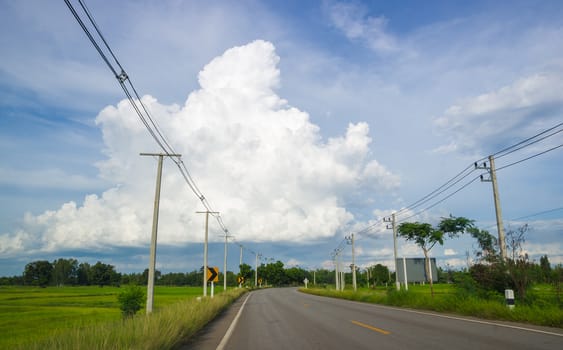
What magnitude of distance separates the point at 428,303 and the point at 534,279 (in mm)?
5525

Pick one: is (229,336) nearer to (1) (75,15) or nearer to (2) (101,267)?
(1) (75,15)

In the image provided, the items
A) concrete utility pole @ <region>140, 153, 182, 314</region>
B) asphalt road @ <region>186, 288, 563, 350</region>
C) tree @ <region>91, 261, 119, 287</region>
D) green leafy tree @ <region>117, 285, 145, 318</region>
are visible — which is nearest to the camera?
asphalt road @ <region>186, 288, 563, 350</region>

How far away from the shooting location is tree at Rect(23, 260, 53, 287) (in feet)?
517

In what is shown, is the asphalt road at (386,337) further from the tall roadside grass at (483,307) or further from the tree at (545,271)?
the tree at (545,271)

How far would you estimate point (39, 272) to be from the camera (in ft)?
517

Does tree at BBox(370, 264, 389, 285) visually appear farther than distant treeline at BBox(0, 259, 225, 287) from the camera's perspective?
No

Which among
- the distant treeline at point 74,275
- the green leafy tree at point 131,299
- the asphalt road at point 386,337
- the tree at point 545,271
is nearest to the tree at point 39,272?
the distant treeline at point 74,275

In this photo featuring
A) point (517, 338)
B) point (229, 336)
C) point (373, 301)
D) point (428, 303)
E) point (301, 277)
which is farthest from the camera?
point (301, 277)

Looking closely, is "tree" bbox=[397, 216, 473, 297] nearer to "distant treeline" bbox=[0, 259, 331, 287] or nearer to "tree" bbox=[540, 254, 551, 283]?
"tree" bbox=[540, 254, 551, 283]

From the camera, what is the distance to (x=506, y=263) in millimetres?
17250

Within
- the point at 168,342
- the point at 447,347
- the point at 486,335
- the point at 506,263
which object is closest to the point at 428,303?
the point at 506,263

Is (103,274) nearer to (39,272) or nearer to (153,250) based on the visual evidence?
(39,272)

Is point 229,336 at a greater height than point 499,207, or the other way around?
point 499,207

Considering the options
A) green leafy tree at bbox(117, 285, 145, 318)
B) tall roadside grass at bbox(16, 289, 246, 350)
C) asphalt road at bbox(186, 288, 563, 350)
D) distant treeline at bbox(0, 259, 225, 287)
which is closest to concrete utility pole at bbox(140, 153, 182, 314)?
asphalt road at bbox(186, 288, 563, 350)
